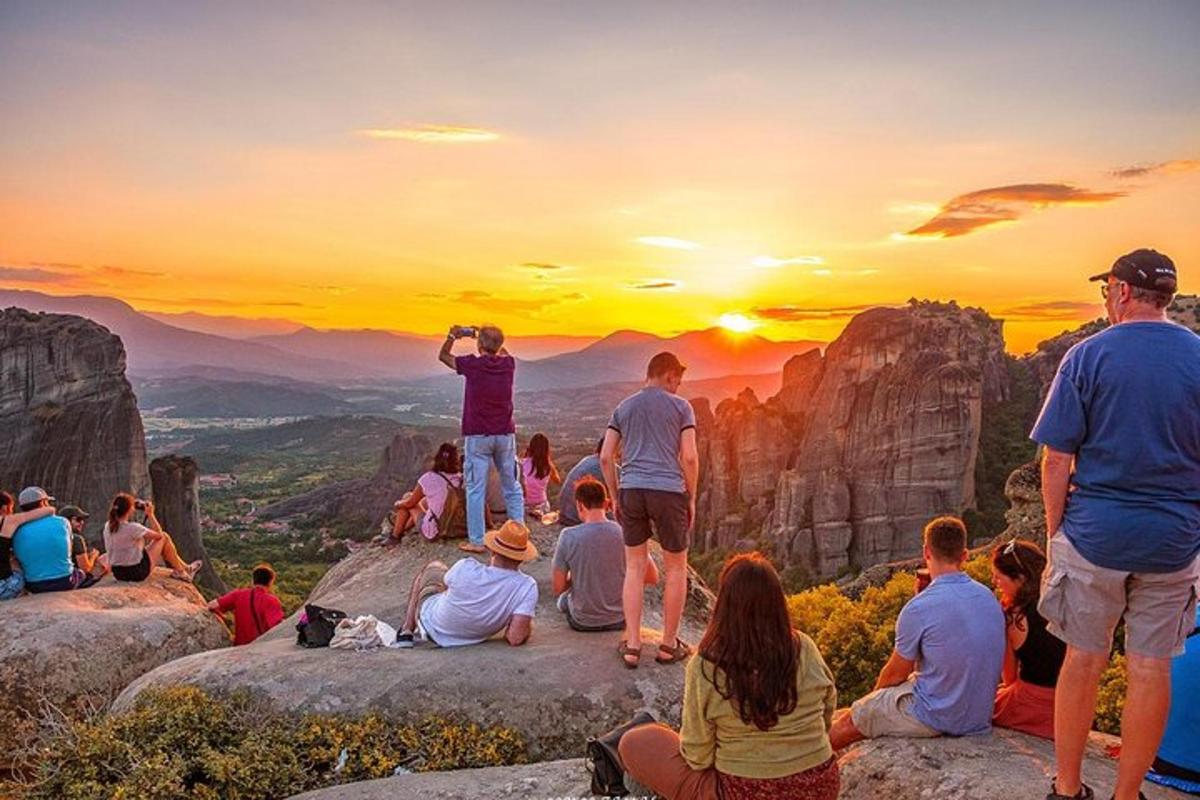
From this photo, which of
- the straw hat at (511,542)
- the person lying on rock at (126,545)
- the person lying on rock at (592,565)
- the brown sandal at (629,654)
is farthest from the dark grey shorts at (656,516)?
the person lying on rock at (126,545)

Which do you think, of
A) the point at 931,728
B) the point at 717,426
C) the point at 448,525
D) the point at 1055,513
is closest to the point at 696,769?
the point at 931,728

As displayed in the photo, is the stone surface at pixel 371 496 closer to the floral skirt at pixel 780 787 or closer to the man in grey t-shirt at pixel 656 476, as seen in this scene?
the man in grey t-shirt at pixel 656 476

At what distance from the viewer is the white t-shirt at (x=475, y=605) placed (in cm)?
953

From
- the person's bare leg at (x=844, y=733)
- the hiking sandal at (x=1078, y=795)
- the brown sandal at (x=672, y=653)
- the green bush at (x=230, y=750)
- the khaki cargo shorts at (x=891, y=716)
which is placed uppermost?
the hiking sandal at (x=1078, y=795)

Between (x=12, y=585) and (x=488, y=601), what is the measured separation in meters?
8.15

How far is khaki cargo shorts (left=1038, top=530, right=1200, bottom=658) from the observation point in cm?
508

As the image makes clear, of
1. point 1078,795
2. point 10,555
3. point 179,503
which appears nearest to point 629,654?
point 1078,795

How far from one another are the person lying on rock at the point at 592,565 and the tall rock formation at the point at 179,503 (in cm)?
4894

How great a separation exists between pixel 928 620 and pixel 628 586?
125 inches

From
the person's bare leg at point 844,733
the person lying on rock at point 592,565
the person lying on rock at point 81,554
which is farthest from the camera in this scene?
the person lying on rock at point 81,554

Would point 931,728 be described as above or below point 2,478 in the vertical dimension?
above

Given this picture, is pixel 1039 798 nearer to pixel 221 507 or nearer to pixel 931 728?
pixel 931 728

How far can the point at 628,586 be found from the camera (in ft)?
28.8

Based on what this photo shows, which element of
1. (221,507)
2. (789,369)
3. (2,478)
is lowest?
(221,507)
